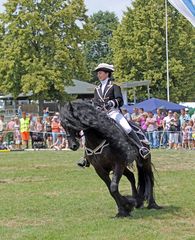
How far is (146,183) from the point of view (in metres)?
10.2

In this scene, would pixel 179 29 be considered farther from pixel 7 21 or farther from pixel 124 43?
pixel 7 21

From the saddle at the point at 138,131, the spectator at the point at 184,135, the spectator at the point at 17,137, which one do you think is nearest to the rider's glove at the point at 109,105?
the saddle at the point at 138,131

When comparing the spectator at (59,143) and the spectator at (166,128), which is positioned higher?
the spectator at (166,128)

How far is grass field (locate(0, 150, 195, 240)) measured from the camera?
7.98 metres

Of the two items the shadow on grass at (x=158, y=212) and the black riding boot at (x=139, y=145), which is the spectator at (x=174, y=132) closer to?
the shadow on grass at (x=158, y=212)

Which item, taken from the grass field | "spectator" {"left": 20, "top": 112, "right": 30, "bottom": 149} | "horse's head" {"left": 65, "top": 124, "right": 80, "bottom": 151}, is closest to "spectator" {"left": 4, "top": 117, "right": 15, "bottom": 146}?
"spectator" {"left": 20, "top": 112, "right": 30, "bottom": 149}

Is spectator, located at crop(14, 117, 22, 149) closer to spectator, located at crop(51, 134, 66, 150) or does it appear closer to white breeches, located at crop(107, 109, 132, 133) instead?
spectator, located at crop(51, 134, 66, 150)

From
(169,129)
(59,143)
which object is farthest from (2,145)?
(169,129)

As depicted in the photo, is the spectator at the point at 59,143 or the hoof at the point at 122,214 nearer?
the hoof at the point at 122,214

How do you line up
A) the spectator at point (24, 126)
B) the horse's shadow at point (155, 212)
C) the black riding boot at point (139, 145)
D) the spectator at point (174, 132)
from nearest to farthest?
the horse's shadow at point (155, 212) → the black riding boot at point (139, 145) → the spectator at point (174, 132) → the spectator at point (24, 126)

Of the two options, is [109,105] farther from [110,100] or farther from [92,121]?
[92,121]

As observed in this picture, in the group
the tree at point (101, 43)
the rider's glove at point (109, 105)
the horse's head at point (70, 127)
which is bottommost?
the horse's head at point (70, 127)

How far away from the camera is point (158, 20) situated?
181ft

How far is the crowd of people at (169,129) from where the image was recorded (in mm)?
25359
